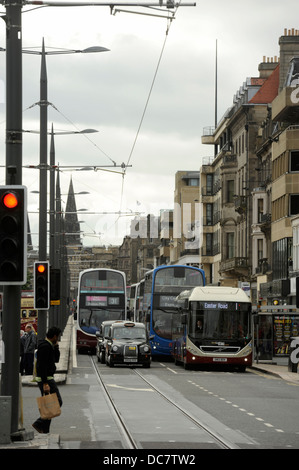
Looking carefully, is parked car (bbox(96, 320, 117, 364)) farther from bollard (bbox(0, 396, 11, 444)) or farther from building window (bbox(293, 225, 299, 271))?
bollard (bbox(0, 396, 11, 444))

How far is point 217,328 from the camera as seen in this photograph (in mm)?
41344

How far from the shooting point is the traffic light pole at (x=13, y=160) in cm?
1509

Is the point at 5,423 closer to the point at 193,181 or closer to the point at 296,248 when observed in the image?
the point at 296,248

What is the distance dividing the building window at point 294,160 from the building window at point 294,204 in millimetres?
1462

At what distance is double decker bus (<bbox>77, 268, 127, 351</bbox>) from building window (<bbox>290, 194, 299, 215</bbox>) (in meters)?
12.0

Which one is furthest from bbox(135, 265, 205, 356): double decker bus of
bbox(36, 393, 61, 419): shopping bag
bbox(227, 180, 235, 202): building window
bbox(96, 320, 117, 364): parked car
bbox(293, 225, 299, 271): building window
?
bbox(227, 180, 235, 202): building window

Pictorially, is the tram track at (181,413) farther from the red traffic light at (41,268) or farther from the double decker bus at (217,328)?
the double decker bus at (217,328)

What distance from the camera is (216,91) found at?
105 m

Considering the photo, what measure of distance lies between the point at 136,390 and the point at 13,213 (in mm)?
15707

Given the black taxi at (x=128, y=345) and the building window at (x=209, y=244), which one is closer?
the black taxi at (x=128, y=345)

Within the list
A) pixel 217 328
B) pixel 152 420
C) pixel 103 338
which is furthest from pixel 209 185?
pixel 152 420

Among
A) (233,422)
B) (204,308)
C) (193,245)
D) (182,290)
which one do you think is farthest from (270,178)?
(233,422)

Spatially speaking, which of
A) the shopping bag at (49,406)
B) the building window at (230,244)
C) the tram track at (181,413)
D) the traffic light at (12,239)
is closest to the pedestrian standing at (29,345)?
the tram track at (181,413)

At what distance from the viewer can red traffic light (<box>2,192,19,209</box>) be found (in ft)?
47.6
